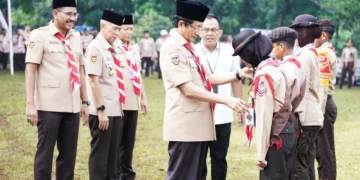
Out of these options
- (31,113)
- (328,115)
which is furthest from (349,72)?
(31,113)

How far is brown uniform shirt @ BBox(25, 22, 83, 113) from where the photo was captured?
24.3 ft

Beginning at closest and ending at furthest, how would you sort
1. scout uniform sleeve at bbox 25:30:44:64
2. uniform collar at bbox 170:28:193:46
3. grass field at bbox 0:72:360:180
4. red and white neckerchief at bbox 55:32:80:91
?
uniform collar at bbox 170:28:193:46 < scout uniform sleeve at bbox 25:30:44:64 < red and white neckerchief at bbox 55:32:80:91 < grass field at bbox 0:72:360:180

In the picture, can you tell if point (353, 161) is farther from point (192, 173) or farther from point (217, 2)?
point (217, 2)

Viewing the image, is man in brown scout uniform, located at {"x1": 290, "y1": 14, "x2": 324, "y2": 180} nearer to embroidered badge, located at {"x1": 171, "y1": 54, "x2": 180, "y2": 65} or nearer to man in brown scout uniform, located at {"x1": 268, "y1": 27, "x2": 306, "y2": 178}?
man in brown scout uniform, located at {"x1": 268, "y1": 27, "x2": 306, "y2": 178}

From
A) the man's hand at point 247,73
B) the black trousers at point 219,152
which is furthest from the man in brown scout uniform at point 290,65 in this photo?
the black trousers at point 219,152

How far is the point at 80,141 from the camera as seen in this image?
13.4 metres

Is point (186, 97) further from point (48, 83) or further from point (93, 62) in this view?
point (93, 62)

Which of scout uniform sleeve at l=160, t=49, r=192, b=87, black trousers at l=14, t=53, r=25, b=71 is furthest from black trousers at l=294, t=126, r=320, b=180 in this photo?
black trousers at l=14, t=53, r=25, b=71

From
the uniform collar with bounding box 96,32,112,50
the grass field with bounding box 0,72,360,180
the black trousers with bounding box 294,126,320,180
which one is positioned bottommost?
the grass field with bounding box 0,72,360,180

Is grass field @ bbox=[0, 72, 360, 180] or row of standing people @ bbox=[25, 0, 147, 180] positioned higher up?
row of standing people @ bbox=[25, 0, 147, 180]

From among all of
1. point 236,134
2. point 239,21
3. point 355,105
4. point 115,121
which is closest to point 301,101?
point 115,121

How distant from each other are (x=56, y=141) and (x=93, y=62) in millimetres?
923

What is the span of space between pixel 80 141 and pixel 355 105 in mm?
10995

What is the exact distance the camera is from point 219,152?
8.52 metres
